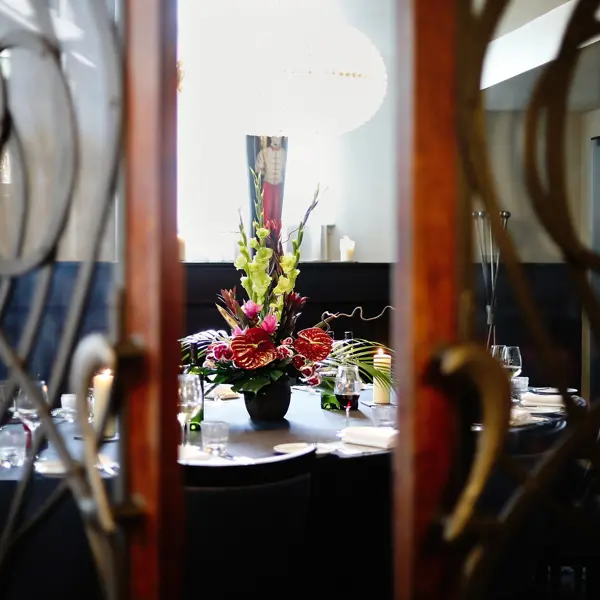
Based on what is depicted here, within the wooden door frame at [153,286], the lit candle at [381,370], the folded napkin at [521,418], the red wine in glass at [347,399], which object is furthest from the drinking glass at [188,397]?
the wooden door frame at [153,286]

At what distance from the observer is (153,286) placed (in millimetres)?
516

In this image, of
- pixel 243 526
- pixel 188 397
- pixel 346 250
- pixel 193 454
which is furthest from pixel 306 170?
pixel 243 526

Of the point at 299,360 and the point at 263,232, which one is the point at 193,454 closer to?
the point at 299,360

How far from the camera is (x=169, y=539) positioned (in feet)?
1.71

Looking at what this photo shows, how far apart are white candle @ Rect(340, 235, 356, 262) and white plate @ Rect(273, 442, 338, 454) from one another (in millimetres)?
2937

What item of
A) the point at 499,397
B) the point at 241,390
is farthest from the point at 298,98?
the point at 499,397

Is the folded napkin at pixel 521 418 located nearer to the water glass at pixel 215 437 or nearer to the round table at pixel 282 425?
the round table at pixel 282 425

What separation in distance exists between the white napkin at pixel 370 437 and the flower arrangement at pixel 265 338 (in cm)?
29

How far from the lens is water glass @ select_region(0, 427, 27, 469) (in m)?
1.61

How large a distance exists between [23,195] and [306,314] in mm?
3948

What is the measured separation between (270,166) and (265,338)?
2.77 metres

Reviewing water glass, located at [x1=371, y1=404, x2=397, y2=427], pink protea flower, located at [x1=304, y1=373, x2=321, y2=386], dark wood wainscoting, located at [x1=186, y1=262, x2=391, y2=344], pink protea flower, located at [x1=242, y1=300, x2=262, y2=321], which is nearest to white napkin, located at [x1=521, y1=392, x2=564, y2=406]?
water glass, located at [x1=371, y1=404, x2=397, y2=427]

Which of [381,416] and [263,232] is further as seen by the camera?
[263,232]

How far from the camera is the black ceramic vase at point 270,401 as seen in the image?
7.14ft
